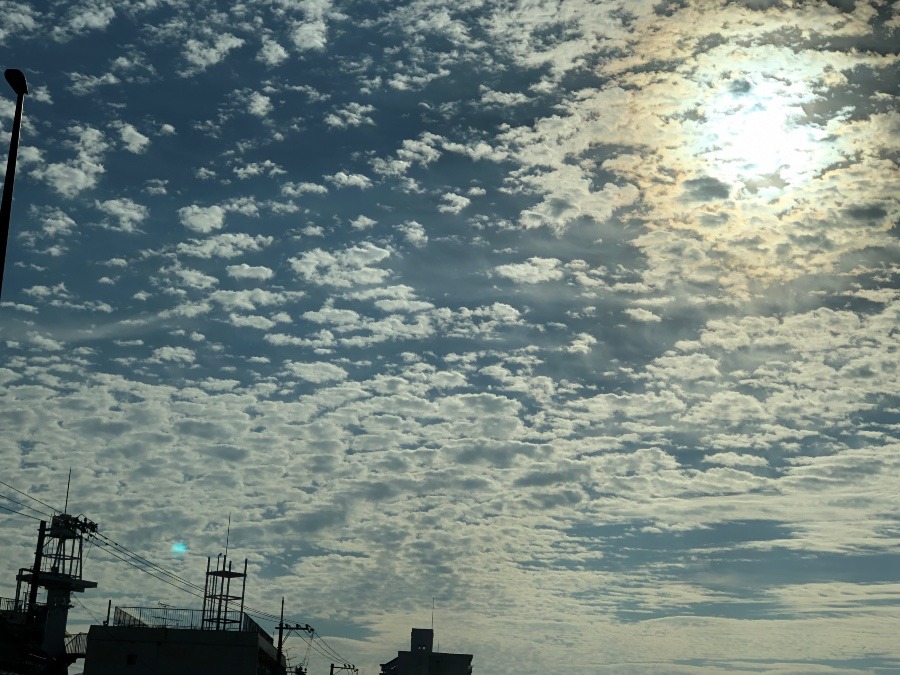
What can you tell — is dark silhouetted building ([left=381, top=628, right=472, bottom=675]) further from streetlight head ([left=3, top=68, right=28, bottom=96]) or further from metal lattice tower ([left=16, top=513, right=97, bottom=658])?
streetlight head ([left=3, top=68, right=28, bottom=96])

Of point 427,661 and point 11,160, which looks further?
point 427,661

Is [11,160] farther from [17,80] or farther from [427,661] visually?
[427,661]

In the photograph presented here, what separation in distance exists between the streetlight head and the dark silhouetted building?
117022 millimetres

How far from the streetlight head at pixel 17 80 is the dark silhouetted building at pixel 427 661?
11702cm

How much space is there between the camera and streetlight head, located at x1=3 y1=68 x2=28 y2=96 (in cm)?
2218

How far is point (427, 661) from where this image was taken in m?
131

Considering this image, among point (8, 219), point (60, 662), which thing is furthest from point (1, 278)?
point (60, 662)

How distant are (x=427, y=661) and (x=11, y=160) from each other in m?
116

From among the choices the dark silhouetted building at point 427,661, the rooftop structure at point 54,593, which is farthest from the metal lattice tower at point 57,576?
the dark silhouetted building at point 427,661

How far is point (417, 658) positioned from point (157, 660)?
63806 millimetres

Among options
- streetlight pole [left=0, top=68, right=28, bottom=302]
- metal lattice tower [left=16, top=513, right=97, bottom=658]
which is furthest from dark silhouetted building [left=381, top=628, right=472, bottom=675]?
streetlight pole [left=0, top=68, right=28, bottom=302]

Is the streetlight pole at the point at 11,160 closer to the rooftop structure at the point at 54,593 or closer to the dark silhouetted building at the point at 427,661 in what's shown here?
the rooftop structure at the point at 54,593

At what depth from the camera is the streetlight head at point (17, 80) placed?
22.2 metres

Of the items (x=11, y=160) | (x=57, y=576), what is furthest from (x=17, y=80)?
(x=57, y=576)
